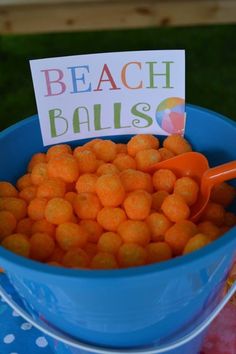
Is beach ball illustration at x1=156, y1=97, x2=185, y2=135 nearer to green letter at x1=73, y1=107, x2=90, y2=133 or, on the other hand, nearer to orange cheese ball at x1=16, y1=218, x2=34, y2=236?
green letter at x1=73, y1=107, x2=90, y2=133

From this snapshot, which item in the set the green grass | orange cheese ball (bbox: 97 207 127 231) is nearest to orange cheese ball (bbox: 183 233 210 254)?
orange cheese ball (bbox: 97 207 127 231)

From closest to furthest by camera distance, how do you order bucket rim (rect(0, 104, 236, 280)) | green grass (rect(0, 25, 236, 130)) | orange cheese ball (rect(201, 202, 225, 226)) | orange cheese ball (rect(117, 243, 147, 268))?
bucket rim (rect(0, 104, 236, 280)), orange cheese ball (rect(117, 243, 147, 268)), orange cheese ball (rect(201, 202, 225, 226)), green grass (rect(0, 25, 236, 130))

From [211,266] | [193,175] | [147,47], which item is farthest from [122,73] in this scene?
[147,47]

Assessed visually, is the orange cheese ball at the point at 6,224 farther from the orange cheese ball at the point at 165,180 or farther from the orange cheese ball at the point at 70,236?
the orange cheese ball at the point at 165,180

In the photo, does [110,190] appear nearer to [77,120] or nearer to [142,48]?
[77,120]

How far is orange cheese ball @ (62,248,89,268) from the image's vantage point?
0.57m

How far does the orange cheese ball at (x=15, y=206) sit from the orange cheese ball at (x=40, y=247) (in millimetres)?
64

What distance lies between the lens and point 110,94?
0.72 metres

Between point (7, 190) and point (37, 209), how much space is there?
0.07m

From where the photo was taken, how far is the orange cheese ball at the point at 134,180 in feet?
2.21

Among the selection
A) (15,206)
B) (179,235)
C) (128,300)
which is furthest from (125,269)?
(15,206)

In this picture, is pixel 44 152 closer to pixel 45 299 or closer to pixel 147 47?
pixel 45 299

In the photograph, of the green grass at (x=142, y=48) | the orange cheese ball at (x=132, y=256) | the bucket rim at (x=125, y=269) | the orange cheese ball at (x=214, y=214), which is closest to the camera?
the bucket rim at (x=125, y=269)

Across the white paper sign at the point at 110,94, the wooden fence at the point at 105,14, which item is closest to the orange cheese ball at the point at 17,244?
the white paper sign at the point at 110,94
